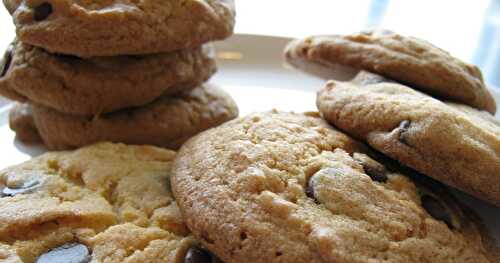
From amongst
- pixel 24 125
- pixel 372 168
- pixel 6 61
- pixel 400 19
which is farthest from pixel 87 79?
pixel 400 19

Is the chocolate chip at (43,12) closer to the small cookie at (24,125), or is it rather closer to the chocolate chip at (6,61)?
the chocolate chip at (6,61)

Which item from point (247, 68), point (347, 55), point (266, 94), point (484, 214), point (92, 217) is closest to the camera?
point (92, 217)

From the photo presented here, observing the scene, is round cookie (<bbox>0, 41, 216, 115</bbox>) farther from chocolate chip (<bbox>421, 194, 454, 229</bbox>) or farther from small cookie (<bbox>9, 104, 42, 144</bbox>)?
chocolate chip (<bbox>421, 194, 454, 229</bbox>)

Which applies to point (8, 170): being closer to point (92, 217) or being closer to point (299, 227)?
point (92, 217)

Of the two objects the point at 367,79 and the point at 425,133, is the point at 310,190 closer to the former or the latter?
the point at 425,133

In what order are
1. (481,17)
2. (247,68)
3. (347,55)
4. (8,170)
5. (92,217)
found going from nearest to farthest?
(92,217) < (8,170) < (347,55) < (247,68) < (481,17)

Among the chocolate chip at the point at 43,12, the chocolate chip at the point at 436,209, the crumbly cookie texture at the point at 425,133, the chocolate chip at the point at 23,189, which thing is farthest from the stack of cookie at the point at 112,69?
the chocolate chip at the point at 436,209

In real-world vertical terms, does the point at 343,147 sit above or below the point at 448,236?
above

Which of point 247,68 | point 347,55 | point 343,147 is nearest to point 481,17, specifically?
point 247,68
